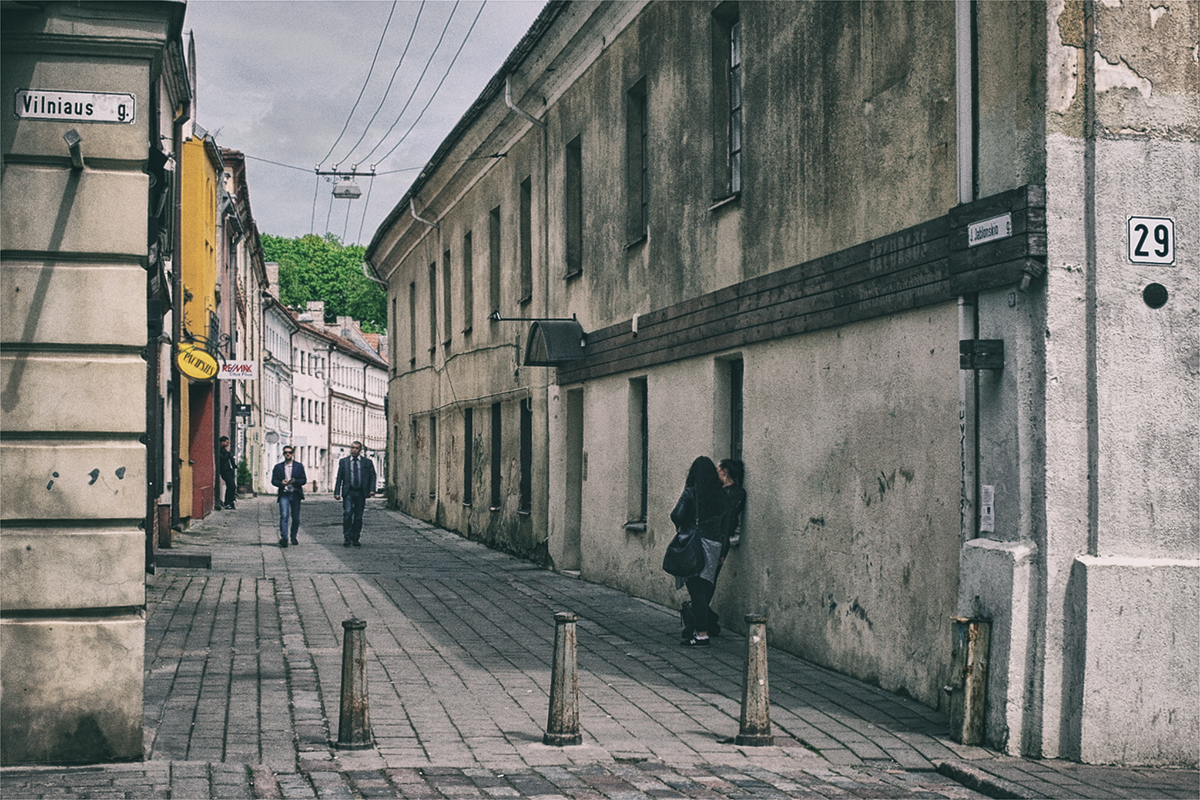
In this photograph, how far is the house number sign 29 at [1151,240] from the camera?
8.15 metres

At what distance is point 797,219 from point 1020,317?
12.1ft

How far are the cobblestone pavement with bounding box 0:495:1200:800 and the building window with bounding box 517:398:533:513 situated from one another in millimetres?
6212

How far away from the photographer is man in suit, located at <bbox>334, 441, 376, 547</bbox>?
23.6 meters

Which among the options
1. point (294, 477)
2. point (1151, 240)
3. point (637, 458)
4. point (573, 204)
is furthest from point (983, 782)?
point (294, 477)

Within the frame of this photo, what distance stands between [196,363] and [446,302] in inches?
300

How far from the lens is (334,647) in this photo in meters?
11.8

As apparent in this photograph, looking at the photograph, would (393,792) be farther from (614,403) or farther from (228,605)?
(614,403)

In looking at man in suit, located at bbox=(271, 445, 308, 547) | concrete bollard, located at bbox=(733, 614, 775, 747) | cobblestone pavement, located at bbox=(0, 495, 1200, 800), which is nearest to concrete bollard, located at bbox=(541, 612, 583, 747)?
cobblestone pavement, located at bbox=(0, 495, 1200, 800)

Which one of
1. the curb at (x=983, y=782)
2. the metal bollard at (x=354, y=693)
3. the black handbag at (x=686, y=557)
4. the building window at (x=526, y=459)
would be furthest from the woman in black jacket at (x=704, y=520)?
the building window at (x=526, y=459)

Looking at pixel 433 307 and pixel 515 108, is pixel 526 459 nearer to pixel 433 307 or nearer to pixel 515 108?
pixel 515 108

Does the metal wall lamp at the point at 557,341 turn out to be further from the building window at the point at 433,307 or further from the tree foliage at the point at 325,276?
the tree foliage at the point at 325,276

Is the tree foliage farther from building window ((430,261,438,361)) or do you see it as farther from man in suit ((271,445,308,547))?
man in suit ((271,445,308,547))

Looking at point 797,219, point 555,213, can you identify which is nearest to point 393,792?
point 797,219

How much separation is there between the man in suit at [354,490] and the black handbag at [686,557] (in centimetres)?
1194
